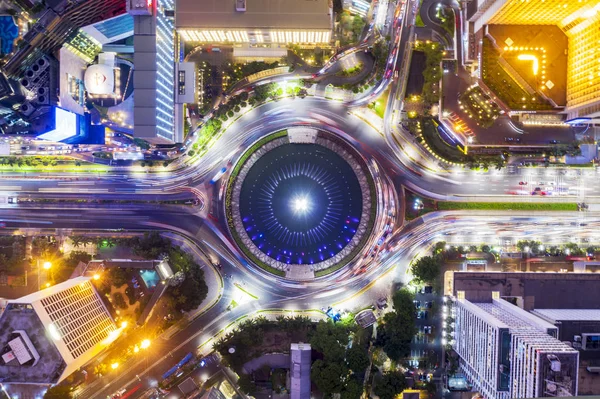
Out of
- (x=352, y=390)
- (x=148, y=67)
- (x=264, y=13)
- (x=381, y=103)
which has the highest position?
(x=264, y=13)

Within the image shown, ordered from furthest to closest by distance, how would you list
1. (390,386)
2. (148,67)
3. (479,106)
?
(479,106), (390,386), (148,67)

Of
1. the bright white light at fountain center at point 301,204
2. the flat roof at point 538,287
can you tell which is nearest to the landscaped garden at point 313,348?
the bright white light at fountain center at point 301,204

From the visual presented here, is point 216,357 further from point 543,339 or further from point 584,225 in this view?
point 584,225

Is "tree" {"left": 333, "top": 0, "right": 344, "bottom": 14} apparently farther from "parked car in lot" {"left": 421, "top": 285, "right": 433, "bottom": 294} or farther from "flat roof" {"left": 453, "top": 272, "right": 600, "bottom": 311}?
"parked car in lot" {"left": 421, "top": 285, "right": 433, "bottom": 294}

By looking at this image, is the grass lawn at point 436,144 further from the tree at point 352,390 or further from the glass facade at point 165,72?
the glass facade at point 165,72

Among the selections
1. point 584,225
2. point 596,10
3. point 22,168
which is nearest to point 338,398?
point 584,225

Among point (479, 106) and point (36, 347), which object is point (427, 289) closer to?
point (479, 106)

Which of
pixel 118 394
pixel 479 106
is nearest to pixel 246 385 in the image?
pixel 118 394
